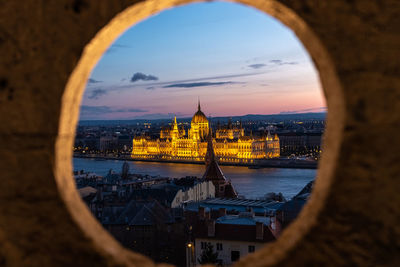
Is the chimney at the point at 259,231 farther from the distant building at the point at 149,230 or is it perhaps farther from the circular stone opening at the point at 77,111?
the circular stone opening at the point at 77,111

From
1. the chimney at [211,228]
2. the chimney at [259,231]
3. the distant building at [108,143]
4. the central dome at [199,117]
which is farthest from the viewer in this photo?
the distant building at [108,143]

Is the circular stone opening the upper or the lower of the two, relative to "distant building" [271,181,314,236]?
upper

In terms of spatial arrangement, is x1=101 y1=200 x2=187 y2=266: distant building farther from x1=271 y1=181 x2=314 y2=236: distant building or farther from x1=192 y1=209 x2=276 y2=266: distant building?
x1=271 y1=181 x2=314 y2=236: distant building

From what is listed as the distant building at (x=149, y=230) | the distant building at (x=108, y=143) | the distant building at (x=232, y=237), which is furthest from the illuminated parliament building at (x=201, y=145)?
the distant building at (x=232, y=237)

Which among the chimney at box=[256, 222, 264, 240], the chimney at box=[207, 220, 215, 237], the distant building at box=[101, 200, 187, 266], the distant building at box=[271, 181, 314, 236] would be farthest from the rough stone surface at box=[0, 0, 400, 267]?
→ the distant building at box=[271, 181, 314, 236]

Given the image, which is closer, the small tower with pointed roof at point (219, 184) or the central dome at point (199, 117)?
the small tower with pointed roof at point (219, 184)

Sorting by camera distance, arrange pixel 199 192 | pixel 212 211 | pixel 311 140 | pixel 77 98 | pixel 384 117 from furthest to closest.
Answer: pixel 311 140
pixel 199 192
pixel 212 211
pixel 77 98
pixel 384 117

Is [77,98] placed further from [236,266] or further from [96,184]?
[96,184]

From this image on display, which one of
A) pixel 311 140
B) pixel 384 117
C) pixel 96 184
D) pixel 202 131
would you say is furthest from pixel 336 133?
pixel 311 140
